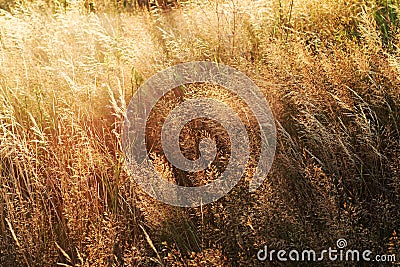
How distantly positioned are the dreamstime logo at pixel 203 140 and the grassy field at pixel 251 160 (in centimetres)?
5

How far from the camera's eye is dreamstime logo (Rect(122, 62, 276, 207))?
219 cm

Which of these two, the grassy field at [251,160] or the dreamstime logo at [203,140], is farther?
the dreamstime logo at [203,140]

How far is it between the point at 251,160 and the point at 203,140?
30cm

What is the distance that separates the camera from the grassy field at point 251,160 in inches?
76.6
